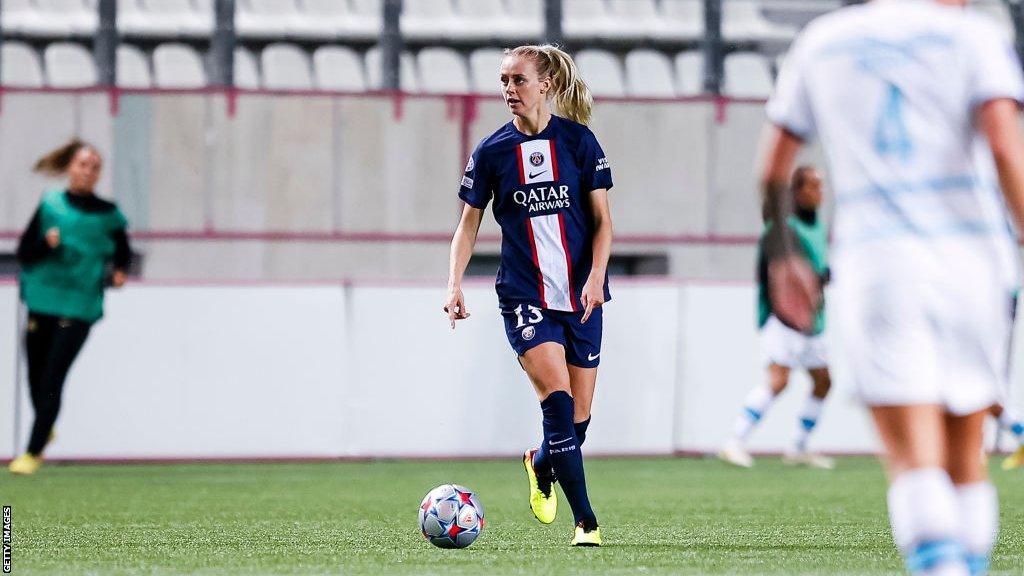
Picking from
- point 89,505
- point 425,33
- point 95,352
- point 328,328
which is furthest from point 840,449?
point 425,33

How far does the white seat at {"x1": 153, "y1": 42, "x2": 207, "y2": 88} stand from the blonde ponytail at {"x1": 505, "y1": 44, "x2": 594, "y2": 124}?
13.5 m

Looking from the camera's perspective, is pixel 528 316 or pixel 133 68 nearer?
pixel 528 316

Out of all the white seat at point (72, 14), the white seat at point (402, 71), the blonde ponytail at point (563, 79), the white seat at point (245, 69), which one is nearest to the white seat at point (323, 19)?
the white seat at point (402, 71)

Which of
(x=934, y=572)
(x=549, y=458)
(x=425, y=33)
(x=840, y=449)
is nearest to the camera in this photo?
(x=934, y=572)

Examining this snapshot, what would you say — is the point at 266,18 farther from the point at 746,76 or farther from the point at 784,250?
the point at 784,250

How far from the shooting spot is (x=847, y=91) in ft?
11.2

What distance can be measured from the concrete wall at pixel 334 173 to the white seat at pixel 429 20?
2.37m

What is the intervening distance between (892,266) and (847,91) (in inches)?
14.1

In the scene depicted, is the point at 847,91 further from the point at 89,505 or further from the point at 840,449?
the point at 840,449

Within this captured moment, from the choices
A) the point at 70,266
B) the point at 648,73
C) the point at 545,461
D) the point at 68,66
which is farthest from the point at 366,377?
the point at 648,73

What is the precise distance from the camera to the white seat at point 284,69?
1973 centimetres

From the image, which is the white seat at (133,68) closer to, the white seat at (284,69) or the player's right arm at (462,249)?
the white seat at (284,69)

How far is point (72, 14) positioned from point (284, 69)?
2.53 m

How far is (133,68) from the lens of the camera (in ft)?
63.7
